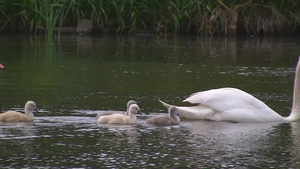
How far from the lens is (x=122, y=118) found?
8570 millimetres

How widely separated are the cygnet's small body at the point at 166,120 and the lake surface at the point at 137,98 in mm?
96

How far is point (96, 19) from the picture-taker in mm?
23828

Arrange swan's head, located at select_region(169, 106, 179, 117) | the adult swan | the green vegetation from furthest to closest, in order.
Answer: the green vegetation < the adult swan < swan's head, located at select_region(169, 106, 179, 117)

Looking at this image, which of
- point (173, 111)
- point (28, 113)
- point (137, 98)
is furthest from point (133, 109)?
point (137, 98)

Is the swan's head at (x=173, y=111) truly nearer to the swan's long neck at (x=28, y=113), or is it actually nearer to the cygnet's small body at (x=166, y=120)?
the cygnet's small body at (x=166, y=120)

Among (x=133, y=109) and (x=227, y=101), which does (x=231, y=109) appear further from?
(x=133, y=109)

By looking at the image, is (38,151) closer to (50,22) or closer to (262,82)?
(262,82)

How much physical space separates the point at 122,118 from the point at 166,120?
525mm

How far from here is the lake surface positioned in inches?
274

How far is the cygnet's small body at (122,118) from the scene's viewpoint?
335 inches

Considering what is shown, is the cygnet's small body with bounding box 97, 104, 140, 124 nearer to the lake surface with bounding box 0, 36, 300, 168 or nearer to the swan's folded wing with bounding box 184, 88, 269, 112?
the lake surface with bounding box 0, 36, 300, 168

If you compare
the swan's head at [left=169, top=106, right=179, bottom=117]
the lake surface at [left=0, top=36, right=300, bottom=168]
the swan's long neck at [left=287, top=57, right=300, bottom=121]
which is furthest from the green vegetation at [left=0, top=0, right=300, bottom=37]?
the swan's head at [left=169, top=106, right=179, bottom=117]

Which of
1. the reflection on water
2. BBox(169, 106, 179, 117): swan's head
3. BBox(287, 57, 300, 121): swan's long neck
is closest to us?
the reflection on water

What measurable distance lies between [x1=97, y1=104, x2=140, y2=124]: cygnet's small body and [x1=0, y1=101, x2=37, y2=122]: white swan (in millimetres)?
804
